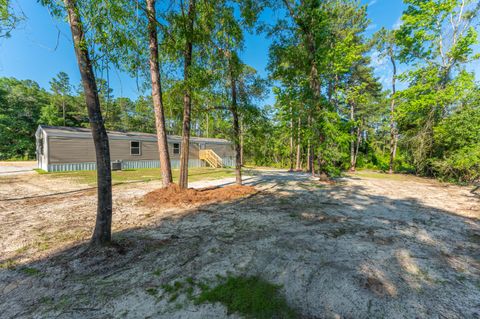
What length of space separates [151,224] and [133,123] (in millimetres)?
33291

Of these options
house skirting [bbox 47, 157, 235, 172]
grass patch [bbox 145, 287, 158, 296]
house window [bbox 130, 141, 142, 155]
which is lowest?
grass patch [bbox 145, 287, 158, 296]

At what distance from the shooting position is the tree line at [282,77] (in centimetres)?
251

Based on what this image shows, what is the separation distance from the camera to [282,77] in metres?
8.30

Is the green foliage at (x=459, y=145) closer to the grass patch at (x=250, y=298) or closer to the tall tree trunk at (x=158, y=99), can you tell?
the grass patch at (x=250, y=298)

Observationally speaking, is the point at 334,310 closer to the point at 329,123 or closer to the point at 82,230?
the point at 82,230

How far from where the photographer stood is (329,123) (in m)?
7.54

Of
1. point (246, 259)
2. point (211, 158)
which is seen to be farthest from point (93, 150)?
point (246, 259)

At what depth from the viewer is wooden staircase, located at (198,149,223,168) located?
17.7m

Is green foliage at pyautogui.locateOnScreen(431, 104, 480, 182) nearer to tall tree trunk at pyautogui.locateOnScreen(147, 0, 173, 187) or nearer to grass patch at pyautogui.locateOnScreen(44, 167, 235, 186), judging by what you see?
grass patch at pyautogui.locateOnScreen(44, 167, 235, 186)

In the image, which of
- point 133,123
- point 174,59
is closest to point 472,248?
point 174,59

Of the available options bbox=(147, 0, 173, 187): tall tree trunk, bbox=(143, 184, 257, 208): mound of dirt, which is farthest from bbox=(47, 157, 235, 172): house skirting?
bbox=(147, 0, 173, 187): tall tree trunk

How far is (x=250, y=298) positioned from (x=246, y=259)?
70 centimetres

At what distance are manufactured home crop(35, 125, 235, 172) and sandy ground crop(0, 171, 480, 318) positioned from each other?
6.85m

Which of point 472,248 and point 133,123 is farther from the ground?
point 133,123
